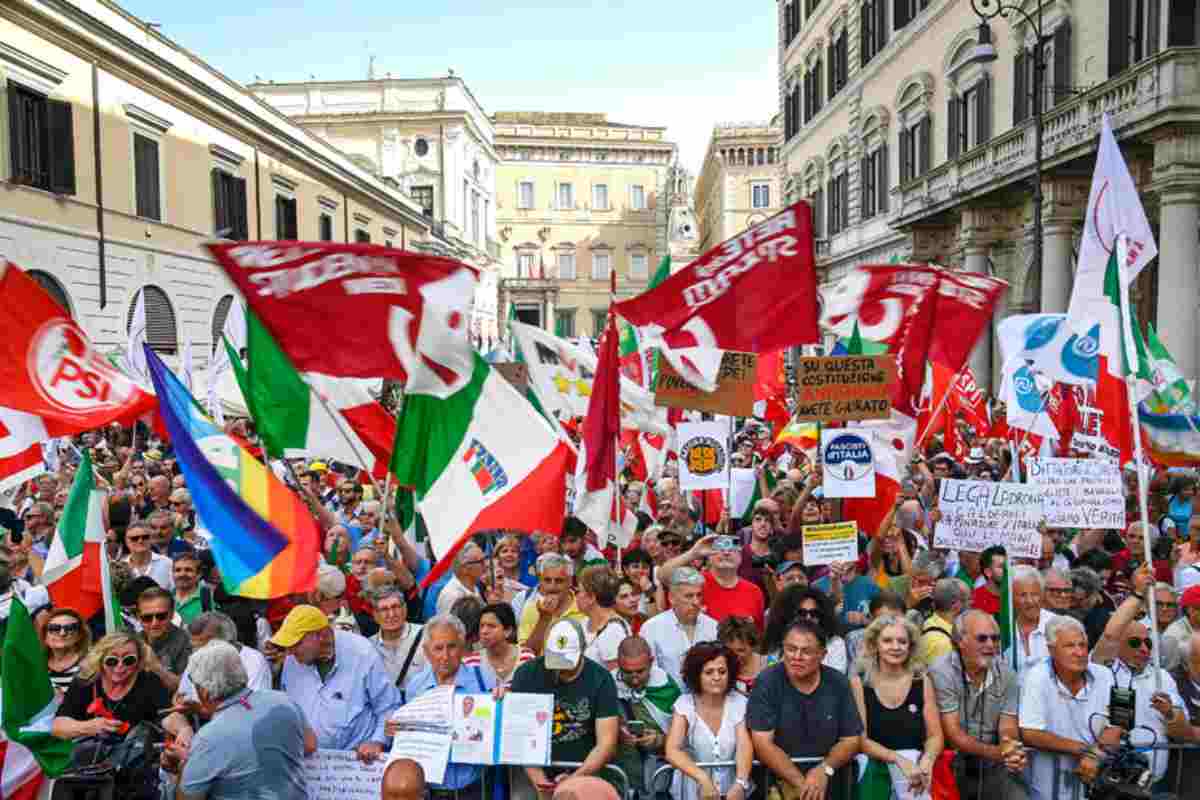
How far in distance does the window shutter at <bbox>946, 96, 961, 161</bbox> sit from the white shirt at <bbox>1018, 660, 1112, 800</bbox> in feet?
79.9

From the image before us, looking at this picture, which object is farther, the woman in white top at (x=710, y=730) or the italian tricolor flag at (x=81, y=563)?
the italian tricolor flag at (x=81, y=563)

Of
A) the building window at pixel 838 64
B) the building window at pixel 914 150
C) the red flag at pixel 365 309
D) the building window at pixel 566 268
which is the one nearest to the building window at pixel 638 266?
the building window at pixel 566 268

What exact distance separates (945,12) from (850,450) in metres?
22.7

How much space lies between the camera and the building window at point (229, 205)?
30062 millimetres

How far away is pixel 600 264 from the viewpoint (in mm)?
84750

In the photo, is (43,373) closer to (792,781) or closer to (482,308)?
(792,781)

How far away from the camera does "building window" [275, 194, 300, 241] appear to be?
1372 inches

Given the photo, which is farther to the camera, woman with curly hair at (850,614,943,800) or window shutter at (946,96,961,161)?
window shutter at (946,96,961,161)

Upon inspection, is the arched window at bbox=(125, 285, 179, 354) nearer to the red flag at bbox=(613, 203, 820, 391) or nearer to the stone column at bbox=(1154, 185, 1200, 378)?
the red flag at bbox=(613, 203, 820, 391)

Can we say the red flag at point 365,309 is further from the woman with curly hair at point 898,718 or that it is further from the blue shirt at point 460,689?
the woman with curly hair at point 898,718

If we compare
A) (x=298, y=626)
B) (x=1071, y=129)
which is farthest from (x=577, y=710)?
(x=1071, y=129)

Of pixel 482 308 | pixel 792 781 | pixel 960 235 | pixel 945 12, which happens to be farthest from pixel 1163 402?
pixel 482 308

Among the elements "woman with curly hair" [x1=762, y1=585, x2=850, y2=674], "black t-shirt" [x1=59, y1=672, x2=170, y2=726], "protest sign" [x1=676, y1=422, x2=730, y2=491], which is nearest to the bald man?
"black t-shirt" [x1=59, y1=672, x2=170, y2=726]

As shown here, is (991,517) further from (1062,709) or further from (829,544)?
(1062,709)
